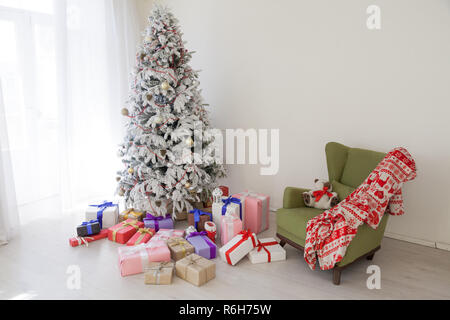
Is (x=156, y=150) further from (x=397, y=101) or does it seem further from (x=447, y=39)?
(x=447, y=39)

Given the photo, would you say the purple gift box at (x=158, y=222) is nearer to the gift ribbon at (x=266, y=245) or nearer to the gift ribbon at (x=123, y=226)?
the gift ribbon at (x=123, y=226)

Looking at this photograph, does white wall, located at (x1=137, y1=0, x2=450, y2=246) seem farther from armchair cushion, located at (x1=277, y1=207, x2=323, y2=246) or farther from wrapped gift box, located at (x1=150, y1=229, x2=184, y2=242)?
wrapped gift box, located at (x1=150, y1=229, x2=184, y2=242)

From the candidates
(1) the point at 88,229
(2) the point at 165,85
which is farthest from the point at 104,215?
(2) the point at 165,85

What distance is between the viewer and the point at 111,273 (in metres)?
2.38

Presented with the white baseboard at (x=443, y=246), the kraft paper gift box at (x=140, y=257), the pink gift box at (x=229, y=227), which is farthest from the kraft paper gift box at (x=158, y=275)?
the white baseboard at (x=443, y=246)

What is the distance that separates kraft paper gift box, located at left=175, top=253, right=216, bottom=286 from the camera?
7.25 ft

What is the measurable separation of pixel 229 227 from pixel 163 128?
1138 mm

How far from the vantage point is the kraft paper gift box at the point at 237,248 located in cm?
246

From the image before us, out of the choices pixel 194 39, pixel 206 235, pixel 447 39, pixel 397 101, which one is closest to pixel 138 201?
pixel 206 235

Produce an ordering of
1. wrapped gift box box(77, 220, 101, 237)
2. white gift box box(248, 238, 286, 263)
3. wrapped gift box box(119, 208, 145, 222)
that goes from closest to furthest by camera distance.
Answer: white gift box box(248, 238, 286, 263), wrapped gift box box(77, 220, 101, 237), wrapped gift box box(119, 208, 145, 222)

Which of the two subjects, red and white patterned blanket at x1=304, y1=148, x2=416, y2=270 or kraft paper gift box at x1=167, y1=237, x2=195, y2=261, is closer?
red and white patterned blanket at x1=304, y1=148, x2=416, y2=270

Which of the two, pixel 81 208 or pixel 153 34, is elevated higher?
pixel 153 34

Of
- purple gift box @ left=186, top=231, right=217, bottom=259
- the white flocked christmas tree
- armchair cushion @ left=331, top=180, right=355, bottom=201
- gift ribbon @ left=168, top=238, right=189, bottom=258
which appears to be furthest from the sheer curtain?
armchair cushion @ left=331, top=180, right=355, bottom=201

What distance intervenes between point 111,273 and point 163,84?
1.68 metres
